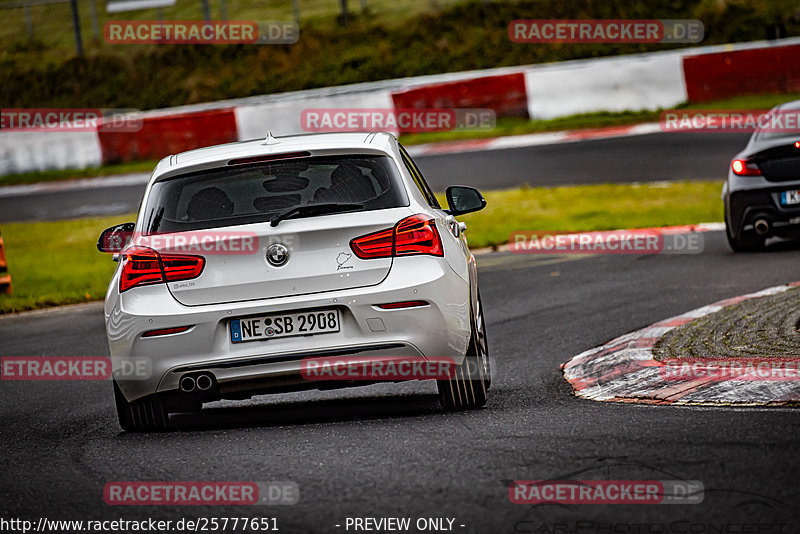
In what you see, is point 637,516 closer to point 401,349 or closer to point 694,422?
point 694,422

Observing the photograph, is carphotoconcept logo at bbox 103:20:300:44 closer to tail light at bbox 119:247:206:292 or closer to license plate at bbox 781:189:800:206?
license plate at bbox 781:189:800:206

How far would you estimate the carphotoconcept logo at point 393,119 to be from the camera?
2581 centimetres

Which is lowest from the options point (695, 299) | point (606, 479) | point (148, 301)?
point (695, 299)

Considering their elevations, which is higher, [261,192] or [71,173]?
[261,192]

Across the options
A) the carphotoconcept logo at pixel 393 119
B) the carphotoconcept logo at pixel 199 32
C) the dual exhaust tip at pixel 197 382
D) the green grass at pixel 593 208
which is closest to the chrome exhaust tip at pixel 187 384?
the dual exhaust tip at pixel 197 382

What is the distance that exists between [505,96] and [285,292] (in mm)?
19970

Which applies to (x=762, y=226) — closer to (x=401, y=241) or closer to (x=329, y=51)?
(x=401, y=241)

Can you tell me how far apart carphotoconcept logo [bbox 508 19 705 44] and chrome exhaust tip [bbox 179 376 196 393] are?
28.4 m

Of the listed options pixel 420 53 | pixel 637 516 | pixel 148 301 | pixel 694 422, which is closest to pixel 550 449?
pixel 694 422

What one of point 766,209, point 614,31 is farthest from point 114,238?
point 614,31

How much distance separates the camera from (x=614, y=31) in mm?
34469

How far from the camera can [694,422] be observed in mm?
6094

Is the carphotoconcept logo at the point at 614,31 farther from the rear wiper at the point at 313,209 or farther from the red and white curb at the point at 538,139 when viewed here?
the rear wiper at the point at 313,209

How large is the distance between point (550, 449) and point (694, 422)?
81 cm
